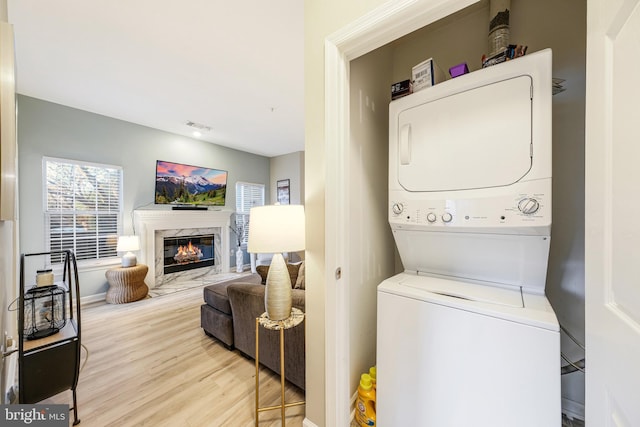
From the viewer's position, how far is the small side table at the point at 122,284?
3309 mm

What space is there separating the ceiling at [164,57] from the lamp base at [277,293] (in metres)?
1.83

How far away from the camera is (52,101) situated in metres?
3.09

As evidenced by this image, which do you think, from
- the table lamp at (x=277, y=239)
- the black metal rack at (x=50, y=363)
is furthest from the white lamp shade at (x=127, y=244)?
the table lamp at (x=277, y=239)

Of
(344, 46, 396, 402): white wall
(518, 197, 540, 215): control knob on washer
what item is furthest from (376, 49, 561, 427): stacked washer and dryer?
(344, 46, 396, 402): white wall

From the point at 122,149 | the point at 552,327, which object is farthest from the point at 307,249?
the point at 122,149

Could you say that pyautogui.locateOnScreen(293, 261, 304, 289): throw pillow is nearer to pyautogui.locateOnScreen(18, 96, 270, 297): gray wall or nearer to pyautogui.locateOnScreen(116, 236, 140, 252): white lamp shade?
pyautogui.locateOnScreen(116, 236, 140, 252): white lamp shade

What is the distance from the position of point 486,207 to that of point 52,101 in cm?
489

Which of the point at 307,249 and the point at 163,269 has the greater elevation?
the point at 307,249

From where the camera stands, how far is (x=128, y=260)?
350cm

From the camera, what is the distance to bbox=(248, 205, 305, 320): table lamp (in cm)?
120

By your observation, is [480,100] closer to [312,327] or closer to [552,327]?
[552,327]

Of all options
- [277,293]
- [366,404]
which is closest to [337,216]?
[277,293]
